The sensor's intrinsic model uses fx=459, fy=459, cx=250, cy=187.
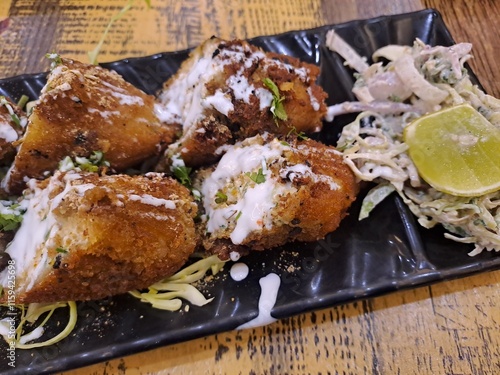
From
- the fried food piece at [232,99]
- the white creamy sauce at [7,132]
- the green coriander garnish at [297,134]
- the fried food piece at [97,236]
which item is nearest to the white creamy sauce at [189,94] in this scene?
the fried food piece at [232,99]

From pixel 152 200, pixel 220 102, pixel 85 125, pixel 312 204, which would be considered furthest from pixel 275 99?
pixel 85 125

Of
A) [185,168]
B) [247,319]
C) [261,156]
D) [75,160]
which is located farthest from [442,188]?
[75,160]

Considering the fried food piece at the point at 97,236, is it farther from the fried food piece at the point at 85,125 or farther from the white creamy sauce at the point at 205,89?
the white creamy sauce at the point at 205,89

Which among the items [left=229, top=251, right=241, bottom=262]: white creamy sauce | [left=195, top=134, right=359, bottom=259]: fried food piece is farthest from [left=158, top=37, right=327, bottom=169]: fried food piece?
[left=229, top=251, right=241, bottom=262]: white creamy sauce

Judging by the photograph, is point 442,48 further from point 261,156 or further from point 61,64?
point 61,64

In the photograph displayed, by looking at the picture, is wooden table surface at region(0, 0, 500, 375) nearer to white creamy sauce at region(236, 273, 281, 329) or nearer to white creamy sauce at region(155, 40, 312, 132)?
white creamy sauce at region(236, 273, 281, 329)

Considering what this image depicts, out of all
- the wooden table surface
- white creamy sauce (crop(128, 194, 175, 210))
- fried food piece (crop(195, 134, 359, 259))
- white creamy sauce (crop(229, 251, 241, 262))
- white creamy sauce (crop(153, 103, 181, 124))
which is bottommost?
the wooden table surface

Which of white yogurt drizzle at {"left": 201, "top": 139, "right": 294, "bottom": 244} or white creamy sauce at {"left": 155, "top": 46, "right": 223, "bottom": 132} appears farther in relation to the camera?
white creamy sauce at {"left": 155, "top": 46, "right": 223, "bottom": 132}
